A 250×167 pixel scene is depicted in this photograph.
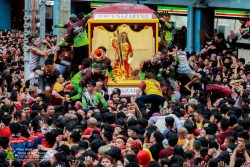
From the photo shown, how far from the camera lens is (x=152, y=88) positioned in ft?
68.3

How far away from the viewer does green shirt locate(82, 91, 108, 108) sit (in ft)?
67.3

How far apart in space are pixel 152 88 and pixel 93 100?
4.05 ft

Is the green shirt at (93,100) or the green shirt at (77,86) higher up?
the green shirt at (77,86)

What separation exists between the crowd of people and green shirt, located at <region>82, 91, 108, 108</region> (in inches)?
0.8

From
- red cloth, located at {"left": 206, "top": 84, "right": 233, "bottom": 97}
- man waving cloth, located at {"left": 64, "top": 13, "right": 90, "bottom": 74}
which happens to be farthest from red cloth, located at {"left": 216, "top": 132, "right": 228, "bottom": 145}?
man waving cloth, located at {"left": 64, "top": 13, "right": 90, "bottom": 74}

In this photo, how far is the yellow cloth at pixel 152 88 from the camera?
20.8 m

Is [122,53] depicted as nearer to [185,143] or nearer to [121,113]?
[121,113]

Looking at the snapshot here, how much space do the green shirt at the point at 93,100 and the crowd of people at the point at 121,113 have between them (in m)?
0.02

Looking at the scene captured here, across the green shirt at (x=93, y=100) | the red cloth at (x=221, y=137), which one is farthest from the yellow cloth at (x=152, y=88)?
the red cloth at (x=221, y=137)

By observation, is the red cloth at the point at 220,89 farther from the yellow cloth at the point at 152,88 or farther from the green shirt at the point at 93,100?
the green shirt at the point at 93,100

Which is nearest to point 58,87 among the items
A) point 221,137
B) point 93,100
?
point 93,100

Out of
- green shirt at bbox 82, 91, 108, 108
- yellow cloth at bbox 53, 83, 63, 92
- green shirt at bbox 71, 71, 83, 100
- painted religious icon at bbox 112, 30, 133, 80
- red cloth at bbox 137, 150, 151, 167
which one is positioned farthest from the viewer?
painted religious icon at bbox 112, 30, 133, 80

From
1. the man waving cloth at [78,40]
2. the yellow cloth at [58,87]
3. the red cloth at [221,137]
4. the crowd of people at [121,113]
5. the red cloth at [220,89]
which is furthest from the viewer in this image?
the man waving cloth at [78,40]

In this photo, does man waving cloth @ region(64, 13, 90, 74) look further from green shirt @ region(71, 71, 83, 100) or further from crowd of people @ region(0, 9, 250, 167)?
green shirt @ region(71, 71, 83, 100)
